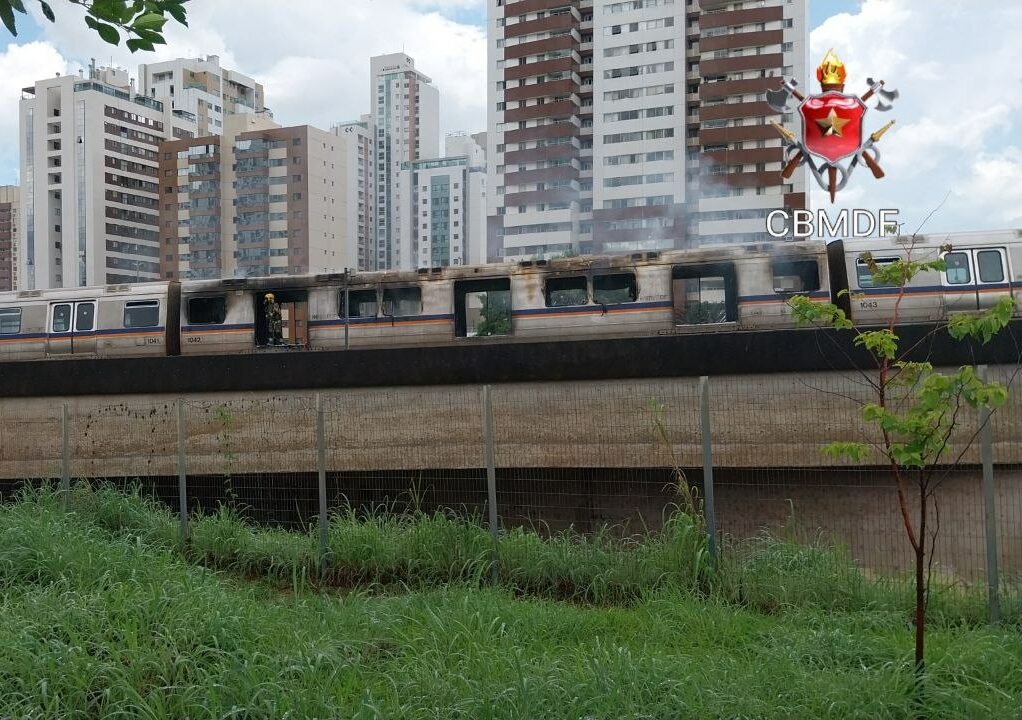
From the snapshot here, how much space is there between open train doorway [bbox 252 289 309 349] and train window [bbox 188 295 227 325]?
86 cm

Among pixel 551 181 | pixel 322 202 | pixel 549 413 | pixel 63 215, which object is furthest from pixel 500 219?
pixel 549 413

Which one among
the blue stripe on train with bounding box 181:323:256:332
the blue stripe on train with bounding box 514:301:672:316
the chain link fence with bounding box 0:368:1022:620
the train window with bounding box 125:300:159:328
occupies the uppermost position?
the train window with bounding box 125:300:159:328

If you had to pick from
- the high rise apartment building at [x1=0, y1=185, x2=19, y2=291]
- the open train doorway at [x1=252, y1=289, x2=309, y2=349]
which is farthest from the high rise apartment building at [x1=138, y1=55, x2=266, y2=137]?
the open train doorway at [x1=252, y1=289, x2=309, y2=349]

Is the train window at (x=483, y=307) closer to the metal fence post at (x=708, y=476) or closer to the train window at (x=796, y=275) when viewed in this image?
the train window at (x=796, y=275)

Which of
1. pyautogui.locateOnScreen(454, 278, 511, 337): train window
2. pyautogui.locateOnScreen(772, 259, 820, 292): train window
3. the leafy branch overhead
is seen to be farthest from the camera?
pyautogui.locateOnScreen(454, 278, 511, 337): train window

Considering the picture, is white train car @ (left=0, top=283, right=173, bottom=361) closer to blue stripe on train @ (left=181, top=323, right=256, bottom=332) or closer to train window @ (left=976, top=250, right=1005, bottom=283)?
blue stripe on train @ (left=181, top=323, right=256, bottom=332)

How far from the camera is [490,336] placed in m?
17.0

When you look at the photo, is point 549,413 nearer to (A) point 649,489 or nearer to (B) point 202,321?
(A) point 649,489

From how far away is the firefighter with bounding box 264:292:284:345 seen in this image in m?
18.7

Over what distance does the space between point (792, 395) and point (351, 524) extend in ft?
18.5

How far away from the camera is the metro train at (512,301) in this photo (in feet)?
51.4

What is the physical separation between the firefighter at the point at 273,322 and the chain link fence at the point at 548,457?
663 centimetres

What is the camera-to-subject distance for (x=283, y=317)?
1895 cm

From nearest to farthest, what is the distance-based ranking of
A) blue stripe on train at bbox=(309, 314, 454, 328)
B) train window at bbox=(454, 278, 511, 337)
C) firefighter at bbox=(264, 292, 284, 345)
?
train window at bbox=(454, 278, 511, 337) → blue stripe on train at bbox=(309, 314, 454, 328) → firefighter at bbox=(264, 292, 284, 345)
